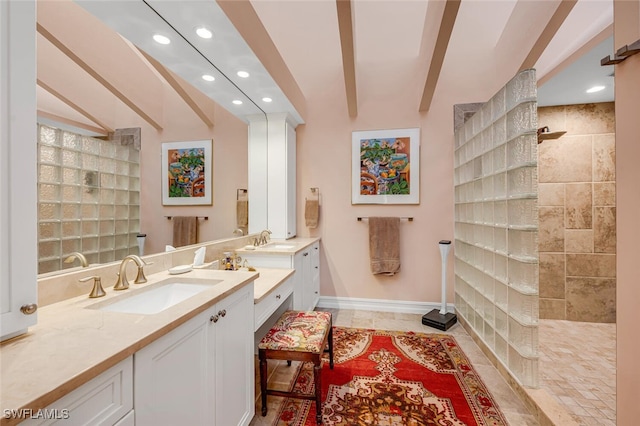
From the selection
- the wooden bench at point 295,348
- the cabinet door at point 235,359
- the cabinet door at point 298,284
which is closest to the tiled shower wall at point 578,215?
the cabinet door at point 298,284

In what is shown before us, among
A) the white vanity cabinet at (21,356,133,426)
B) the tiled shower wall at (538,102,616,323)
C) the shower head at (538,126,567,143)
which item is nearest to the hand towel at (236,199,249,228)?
the white vanity cabinet at (21,356,133,426)

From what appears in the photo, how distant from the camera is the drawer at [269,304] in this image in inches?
62.2

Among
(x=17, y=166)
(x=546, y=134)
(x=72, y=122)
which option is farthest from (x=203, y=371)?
(x=546, y=134)

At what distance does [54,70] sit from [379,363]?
8.71ft

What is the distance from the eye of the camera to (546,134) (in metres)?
2.67

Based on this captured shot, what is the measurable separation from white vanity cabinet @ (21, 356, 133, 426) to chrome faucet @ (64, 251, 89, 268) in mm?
755

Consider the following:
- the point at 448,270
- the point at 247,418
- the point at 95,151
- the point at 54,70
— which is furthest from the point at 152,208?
the point at 448,270

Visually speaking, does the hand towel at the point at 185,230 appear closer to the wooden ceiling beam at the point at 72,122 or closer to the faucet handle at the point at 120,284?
the faucet handle at the point at 120,284

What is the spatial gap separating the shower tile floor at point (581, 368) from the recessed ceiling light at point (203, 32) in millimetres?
3195

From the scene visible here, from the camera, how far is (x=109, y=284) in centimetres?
131

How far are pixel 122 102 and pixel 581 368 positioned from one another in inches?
141

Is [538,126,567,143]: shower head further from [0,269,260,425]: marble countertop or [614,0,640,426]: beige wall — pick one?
[0,269,260,425]: marble countertop

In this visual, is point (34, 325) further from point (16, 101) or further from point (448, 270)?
point (448, 270)

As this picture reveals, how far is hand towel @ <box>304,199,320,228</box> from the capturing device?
3402 millimetres
